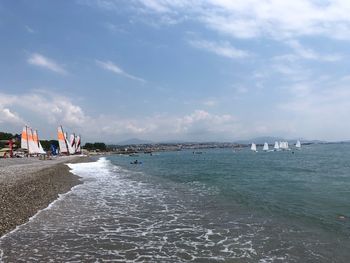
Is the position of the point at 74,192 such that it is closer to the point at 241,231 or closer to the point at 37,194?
the point at 37,194

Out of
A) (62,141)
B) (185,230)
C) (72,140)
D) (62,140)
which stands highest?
(72,140)

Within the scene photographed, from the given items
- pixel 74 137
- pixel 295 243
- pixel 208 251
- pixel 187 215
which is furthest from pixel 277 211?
pixel 74 137

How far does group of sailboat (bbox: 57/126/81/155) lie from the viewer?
114 metres

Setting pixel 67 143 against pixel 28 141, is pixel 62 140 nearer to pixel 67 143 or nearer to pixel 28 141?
pixel 67 143

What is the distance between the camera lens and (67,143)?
12488 cm

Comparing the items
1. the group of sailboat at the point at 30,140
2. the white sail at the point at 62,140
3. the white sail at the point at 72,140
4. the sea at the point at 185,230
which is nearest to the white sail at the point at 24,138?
the group of sailboat at the point at 30,140

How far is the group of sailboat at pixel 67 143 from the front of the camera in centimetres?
11393

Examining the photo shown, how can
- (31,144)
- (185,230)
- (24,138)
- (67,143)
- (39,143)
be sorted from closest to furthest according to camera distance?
(185,230) → (24,138) → (31,144) → (39,143) → (67,143)

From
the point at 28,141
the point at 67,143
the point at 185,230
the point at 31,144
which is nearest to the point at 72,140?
the point at 67,143

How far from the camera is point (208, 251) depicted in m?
15.2

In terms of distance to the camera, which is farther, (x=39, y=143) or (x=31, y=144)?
(x=39, y=143)

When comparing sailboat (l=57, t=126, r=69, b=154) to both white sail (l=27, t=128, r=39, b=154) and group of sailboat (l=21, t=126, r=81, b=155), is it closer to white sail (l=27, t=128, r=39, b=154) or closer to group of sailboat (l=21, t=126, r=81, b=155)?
group of sailboat (l=21, t=126, r=81, b=155)

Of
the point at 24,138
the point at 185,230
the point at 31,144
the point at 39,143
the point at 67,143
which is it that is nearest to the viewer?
the point at 185,230

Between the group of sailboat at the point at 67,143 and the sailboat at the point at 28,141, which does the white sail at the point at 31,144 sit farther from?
the group of sailboat at the point at 67,143
